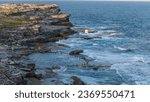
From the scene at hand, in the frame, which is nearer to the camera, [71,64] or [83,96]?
[83,96]

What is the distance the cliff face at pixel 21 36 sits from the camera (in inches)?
1404

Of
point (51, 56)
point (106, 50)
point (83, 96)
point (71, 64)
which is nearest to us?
point (83, 96)

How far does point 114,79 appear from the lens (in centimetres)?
3972

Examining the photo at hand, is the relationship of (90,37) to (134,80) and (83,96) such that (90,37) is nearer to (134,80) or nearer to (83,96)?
(134,80)

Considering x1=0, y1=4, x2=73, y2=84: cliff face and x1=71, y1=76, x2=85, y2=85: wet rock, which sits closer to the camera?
x1=0, y1=4, x2=73, y2=84: cliff face

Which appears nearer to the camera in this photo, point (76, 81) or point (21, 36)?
point (76, 81)

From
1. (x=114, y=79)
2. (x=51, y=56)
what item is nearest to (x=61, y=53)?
(x=51, y=56)

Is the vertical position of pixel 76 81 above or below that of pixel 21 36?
above

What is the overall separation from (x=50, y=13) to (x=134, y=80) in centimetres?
6821

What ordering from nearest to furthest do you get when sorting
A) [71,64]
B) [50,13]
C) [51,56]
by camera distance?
[71,64] → [51,56] → [50,13]

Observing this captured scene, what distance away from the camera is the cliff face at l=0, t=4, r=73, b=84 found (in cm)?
3566

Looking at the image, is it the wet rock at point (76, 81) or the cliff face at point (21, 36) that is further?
the wet rock at point (76, 81)

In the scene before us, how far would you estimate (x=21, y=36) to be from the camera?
63750mm

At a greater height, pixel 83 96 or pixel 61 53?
pixel 83 96
